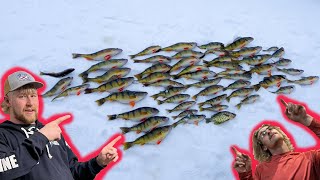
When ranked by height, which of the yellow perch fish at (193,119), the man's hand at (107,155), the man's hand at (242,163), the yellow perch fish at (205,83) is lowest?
the yellow perch fish at (193,119)

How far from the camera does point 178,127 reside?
5363 mm

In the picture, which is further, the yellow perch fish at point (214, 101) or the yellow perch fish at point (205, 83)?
the yellow perch fish at point (205, 83)

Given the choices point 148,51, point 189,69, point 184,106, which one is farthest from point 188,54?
point 184,106

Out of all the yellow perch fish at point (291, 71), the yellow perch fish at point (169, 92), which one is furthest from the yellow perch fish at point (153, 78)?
the yellow perch fish at point (291, 71)

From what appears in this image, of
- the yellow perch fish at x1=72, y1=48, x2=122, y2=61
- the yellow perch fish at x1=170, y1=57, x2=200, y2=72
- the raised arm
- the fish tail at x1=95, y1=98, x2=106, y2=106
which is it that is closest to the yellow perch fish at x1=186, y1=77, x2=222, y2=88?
the yellow perch fish at x1=170, y1=57, x2=200, y2=72

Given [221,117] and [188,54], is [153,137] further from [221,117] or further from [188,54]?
[188,54]

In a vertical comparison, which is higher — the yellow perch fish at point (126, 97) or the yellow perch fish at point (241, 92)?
the yellow perch fish at point (126, 97)

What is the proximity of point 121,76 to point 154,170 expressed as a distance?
4.64 ft

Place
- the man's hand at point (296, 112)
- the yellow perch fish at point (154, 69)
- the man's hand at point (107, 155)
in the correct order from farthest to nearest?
1. the yellow perch fish at point (154, 69)
2. the man's hand at point (296, 112)
3. the man's hand at point (107, 155)

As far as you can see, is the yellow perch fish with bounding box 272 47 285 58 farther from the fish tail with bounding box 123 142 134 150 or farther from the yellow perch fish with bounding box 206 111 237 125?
the fish tail with bounding box 123 142 134 150

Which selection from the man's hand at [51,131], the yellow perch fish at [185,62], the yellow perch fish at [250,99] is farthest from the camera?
the yellow perch fish at [185,62]

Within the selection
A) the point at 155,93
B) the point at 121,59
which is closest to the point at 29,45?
the point at 121,59

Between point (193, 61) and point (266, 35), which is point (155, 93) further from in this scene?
point (266, 35)

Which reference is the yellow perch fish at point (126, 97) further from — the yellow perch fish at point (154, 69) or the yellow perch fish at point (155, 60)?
the yellow perch fish at point (155, 60)
